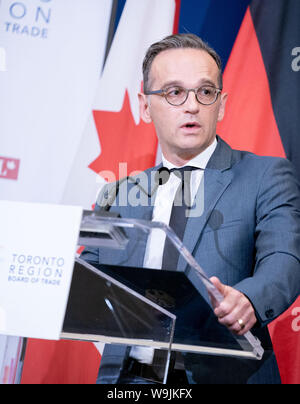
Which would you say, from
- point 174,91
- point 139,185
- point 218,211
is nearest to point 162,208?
point 218,211

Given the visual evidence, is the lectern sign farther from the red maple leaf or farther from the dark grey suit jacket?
the red maple leaf

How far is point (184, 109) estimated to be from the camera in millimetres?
1796

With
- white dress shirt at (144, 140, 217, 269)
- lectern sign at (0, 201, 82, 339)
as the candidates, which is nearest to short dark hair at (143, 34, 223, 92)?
white dress shirt at (144, 140, 217, 269)

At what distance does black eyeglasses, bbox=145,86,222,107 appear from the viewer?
5.91ft

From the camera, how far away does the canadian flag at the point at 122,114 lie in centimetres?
263

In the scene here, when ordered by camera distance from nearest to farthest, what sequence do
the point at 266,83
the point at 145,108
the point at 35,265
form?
the point at 35,265 < the point at 145,108 < the point at 266,83

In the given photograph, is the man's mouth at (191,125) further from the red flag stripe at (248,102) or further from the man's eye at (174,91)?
the red flag stripe at (248,102)

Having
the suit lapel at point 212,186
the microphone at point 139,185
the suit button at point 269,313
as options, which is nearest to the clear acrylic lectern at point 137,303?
the suit button at point 269,313

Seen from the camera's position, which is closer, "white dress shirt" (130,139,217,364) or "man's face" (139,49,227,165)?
"white dress shirt" (130,139,217,364)

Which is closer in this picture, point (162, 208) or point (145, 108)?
point (162, 208)

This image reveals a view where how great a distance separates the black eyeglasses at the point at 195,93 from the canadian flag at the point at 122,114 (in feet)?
2.76

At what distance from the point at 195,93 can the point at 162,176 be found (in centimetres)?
32

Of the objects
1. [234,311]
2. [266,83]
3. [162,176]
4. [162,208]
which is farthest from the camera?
[266,83]

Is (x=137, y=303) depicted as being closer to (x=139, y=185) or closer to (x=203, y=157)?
(x=139, y=185)
